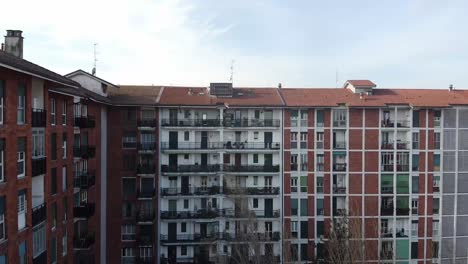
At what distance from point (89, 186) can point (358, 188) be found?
20269 millimetres

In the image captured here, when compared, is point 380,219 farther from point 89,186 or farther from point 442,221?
point 89,186

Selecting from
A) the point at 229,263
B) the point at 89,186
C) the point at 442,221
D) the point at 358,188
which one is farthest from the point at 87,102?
the point at 442,221

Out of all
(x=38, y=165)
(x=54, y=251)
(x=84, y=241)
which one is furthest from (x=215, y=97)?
(x=38, y=165)

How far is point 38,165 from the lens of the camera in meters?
14.7

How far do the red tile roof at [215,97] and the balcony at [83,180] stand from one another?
25.7ft

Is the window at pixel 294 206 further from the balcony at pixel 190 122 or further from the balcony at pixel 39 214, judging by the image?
the balcony at pixel 39 214

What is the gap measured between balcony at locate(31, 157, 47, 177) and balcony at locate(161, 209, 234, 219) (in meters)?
14.9

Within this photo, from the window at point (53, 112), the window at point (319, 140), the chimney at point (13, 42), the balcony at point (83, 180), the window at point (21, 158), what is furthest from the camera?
the window at point (319, 140)

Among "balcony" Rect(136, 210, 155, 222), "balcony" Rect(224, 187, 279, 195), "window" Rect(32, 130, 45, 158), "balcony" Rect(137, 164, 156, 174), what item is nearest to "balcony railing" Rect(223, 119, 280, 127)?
"balcony" Rect(224, 187, 279, 195)

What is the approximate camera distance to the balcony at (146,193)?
93.1ft

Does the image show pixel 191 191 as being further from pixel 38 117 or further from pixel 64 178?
pixel 38 117

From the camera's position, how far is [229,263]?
92.3 feet

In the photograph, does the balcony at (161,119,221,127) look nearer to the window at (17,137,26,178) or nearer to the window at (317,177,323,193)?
the window at (317,177,323,193)

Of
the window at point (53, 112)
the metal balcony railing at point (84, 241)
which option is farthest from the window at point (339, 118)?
the window at point (53, 112)
